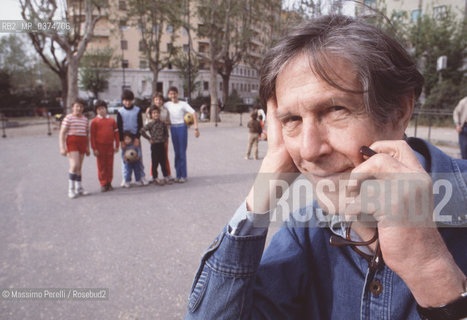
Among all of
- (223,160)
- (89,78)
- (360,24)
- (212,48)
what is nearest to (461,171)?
(360,24)

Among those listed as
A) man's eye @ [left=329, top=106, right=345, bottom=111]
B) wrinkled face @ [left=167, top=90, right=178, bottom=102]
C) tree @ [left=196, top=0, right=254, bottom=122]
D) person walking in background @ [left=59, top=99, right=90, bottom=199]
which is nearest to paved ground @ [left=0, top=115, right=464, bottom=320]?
person walking in background @ [left=59, top=99, right=90, bottom=199]

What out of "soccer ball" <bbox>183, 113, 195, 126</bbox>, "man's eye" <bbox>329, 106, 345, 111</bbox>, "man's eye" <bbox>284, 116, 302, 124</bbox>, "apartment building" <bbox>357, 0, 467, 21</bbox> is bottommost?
"soccer ball" <bbox>183, 113, 195, 126</bbox>

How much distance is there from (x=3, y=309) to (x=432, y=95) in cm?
2456

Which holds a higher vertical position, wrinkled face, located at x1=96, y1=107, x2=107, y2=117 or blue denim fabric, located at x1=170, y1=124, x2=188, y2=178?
wrinkled face, located at x1=96, y1=107, x2=107, y2=117

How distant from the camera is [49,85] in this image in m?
58.8

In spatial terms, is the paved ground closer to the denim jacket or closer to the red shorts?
the red shorts

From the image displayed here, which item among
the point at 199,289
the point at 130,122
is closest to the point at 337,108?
the point at 199,289

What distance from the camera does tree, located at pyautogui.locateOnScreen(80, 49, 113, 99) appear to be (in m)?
50.6

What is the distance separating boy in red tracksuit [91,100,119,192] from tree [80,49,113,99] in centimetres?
4731

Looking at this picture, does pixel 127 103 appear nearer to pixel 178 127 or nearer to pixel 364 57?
pixel 178 127

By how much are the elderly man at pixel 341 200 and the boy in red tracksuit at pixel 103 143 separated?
641 centimetres

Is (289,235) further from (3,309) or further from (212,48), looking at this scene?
(212,48)

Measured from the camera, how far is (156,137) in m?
7.53

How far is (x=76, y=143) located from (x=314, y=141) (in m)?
6.70
